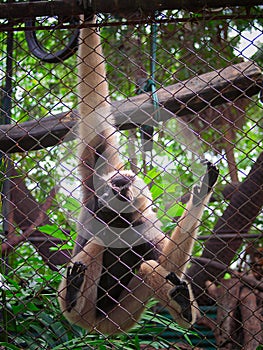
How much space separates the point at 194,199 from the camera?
3.34 m

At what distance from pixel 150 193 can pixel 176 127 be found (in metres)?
2.00

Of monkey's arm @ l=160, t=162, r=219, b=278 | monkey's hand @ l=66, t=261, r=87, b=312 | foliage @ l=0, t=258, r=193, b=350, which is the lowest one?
foliage @ l=0, t=258, r=193, b=350

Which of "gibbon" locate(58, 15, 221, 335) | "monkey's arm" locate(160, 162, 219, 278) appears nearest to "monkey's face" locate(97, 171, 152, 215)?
"gibbon" locate(58, 15, 221, 335)

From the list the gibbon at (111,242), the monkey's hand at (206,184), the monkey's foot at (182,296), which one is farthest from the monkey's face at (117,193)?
the monkey's foot at (182,296)

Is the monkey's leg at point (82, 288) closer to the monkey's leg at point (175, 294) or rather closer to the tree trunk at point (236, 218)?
the monkey's leg at point (175, 294)

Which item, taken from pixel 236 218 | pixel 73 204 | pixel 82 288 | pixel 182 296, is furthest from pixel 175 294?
pixel 236 218

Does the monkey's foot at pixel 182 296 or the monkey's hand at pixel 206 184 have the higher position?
the monkey's hand at pixel 206 184

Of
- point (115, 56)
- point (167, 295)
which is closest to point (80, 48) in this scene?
point (167, 295)

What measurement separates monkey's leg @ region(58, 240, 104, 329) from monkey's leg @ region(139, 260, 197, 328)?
0.38 m

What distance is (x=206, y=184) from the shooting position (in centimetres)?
309

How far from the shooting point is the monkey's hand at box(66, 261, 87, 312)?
3137mm

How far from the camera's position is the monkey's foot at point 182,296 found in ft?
10.9

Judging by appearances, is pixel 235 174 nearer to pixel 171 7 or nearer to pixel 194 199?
pixel 194 199

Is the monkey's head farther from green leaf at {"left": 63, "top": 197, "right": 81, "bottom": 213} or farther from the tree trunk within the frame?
the tree trunk
